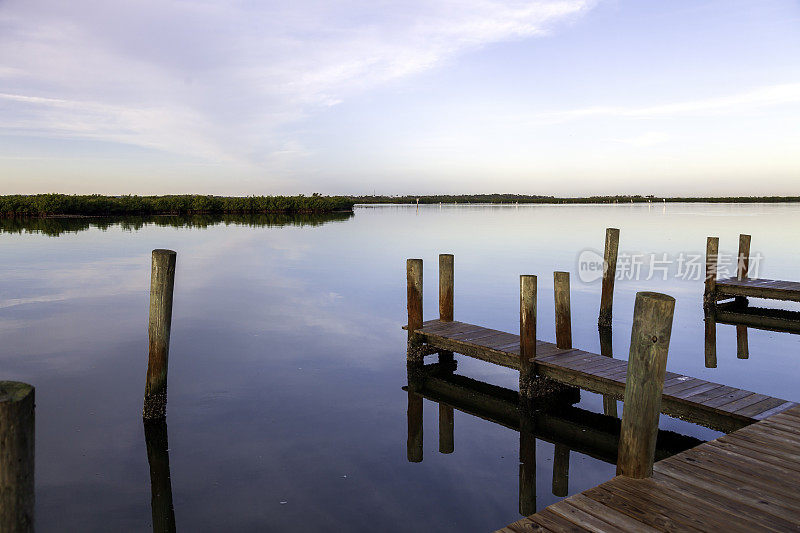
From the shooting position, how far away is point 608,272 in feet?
48.8

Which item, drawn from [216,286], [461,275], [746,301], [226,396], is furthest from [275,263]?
[746,301]

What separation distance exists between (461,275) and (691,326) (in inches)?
456

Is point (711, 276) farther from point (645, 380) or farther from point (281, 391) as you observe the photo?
point (645, 380)

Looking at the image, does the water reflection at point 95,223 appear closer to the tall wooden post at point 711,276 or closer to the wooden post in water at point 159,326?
the wooden post in water at point 159,326

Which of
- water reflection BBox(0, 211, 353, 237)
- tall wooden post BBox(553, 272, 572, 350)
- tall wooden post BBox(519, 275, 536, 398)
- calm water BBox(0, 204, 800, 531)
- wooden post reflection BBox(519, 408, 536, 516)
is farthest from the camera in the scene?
water reflection BBox(0, 211, 353, 237)

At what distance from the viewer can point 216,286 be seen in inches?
864

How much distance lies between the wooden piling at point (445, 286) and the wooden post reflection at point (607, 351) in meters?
3.59

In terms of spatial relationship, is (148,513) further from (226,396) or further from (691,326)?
(691,326)

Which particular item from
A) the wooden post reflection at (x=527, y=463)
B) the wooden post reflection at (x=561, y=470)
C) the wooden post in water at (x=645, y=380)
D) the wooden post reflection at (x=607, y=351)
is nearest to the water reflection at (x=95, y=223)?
the wooden post reflection at (x=607, y=351)

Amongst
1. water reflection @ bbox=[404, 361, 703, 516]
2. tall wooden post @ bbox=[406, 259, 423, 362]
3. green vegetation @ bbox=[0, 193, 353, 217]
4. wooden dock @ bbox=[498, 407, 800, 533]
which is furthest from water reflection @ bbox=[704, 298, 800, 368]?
green vegetation @ bbox=[0, 193, 353, 217]

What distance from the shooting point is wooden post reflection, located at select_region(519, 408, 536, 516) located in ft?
21.1

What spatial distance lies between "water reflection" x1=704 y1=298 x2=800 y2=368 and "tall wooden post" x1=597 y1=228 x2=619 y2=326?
8.56 ft

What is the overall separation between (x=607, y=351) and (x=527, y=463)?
6.82 m

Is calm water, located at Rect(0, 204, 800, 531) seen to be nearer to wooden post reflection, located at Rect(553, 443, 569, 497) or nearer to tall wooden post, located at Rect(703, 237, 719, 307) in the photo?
wooden post reflection, located at Rect(553, 443, 569, 497)
